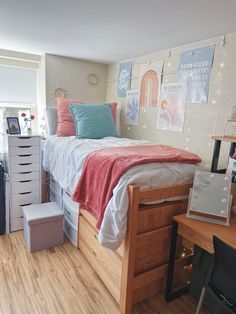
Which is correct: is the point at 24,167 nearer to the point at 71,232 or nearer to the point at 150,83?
the point at 71,232

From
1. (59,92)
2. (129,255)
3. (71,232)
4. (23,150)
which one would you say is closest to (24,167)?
(23,150)

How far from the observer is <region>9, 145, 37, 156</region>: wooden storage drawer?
2.31 meters

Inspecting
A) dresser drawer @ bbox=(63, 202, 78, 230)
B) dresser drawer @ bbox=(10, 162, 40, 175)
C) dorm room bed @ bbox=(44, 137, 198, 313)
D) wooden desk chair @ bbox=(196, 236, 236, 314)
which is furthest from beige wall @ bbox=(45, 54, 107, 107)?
wooden desk chair @ bbox=(196, 236, 236, 314)

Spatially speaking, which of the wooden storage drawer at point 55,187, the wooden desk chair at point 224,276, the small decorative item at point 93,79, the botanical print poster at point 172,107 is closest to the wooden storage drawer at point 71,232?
the wooden storage drawer at point 55,187

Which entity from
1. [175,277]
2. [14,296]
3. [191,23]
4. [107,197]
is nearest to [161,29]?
[191,23]

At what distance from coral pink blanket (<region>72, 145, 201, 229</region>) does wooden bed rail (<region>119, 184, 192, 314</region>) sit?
159mm

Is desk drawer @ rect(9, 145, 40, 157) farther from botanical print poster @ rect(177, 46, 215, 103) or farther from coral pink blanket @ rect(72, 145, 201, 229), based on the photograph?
botanical print poster @ rect(177, 46, 215, 103)

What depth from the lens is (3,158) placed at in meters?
2.49

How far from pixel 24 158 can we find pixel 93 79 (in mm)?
1604

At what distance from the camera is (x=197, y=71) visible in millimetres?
2135

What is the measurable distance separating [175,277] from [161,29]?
1948 mm

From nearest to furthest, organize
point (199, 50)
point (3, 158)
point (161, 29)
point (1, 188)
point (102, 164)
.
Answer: point (102, 164)
point (161, 29)
point (199, 50)
point (1, 188)
point (3, 158)

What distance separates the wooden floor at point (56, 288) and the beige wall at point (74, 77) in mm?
1942

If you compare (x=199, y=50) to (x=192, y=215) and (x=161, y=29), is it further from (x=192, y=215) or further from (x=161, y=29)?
(x=192, y=215)
